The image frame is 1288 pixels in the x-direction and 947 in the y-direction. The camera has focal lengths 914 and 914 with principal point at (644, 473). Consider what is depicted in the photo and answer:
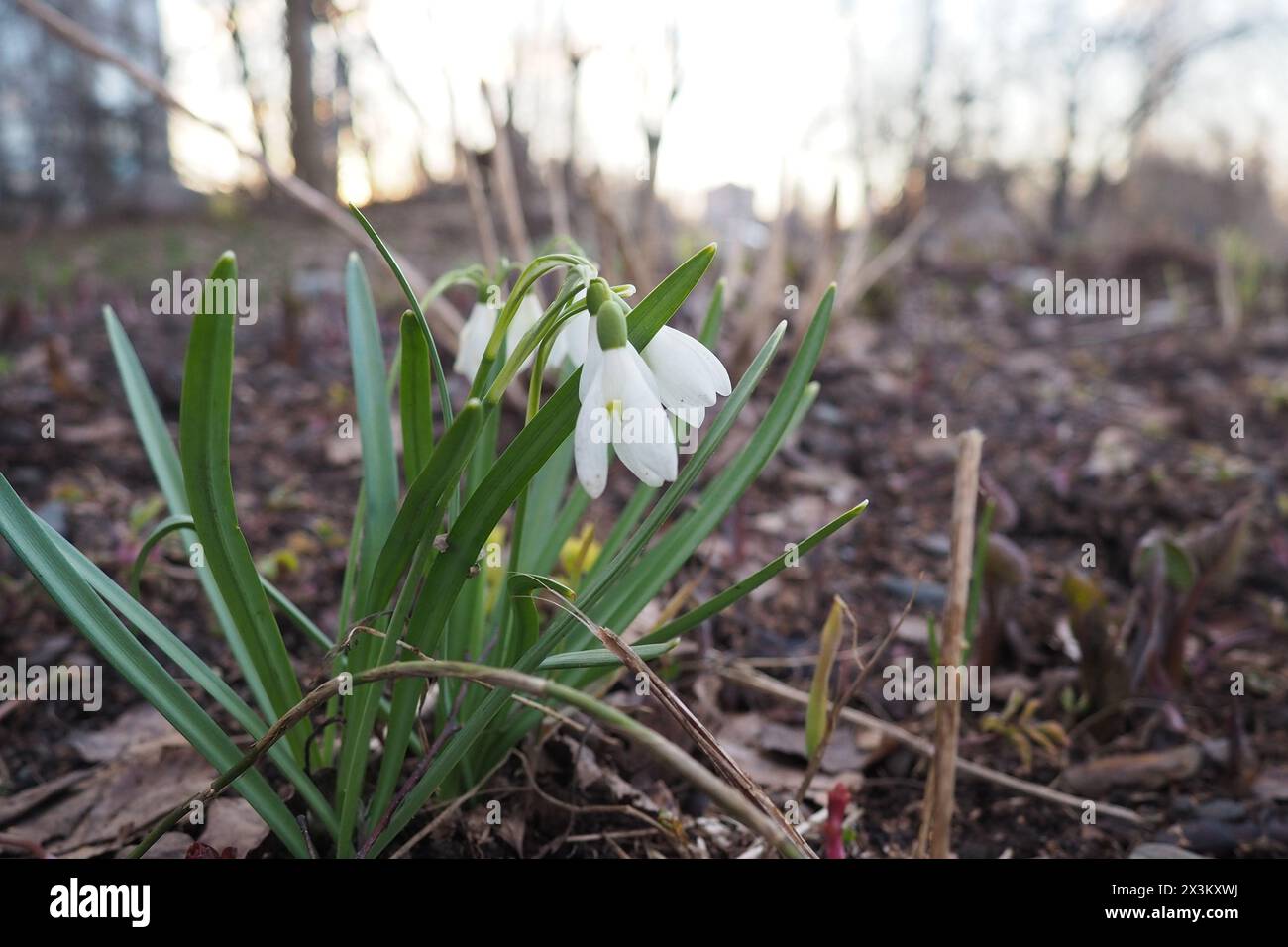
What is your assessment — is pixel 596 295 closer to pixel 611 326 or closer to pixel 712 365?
pixel 611 326

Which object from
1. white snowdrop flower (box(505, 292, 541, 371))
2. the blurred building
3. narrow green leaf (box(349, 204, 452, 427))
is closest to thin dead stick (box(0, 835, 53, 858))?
narrow green leaf (box(349, 204, 452, 427))

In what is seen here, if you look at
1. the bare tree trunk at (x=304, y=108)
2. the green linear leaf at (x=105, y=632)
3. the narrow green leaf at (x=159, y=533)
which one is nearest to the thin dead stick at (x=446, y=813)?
the green linear leaf at (x=105, y=632)

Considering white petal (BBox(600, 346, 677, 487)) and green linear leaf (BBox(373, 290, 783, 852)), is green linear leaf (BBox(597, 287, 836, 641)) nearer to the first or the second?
green linear leaf (BBox(373, 290, 783, 852))

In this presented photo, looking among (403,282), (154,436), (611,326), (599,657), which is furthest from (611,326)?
(154,436)

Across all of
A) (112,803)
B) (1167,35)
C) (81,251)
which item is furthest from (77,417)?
(1167,35)

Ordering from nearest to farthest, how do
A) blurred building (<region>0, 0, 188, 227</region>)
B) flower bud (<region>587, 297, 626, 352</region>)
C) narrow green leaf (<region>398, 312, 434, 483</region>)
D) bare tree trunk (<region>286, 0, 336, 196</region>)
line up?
flower bud (<region>587, 297, 626, 352</region>) → narrow green leaf (<region>398, 312, 434, 483</region>) → bare tree trunk (<region>286, 0, 336, 196</region>) → blurred building (<region>0, 0, 188, 227</region>)

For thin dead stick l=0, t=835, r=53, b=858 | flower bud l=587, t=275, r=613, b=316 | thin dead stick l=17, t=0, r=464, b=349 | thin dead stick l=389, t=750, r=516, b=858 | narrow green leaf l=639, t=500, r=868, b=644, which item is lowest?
thin dead stick l=0, t=835, r=53, b=858
